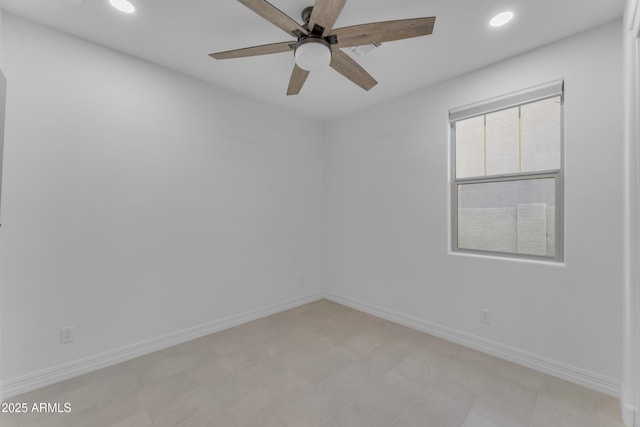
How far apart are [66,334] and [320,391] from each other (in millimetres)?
2018

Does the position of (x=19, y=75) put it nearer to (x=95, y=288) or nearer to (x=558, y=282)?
(x=95, y=288)

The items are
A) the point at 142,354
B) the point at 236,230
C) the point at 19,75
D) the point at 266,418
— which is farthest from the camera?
the point at 236,230

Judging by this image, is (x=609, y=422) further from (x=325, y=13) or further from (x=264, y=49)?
(x=264, y=49)

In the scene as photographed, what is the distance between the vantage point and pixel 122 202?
2.42 meters

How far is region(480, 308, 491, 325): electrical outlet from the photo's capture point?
100 inches

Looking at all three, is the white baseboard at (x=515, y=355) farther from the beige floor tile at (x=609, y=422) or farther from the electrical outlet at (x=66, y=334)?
the electrical outlet at (x=66, y=334)

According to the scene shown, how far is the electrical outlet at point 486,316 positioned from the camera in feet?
8.34

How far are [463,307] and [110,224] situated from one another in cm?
334

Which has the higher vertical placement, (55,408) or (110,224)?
(110,224)

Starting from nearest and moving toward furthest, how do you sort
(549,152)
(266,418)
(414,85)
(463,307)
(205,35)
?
(266,418), (205,35), (549,152), (463,307), (414,85)

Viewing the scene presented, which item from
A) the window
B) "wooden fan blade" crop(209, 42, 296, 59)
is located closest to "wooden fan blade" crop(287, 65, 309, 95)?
"wooden fan blade" crop(209, 42, 296, 59)

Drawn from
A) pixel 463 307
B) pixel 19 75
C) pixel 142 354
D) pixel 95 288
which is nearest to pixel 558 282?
pixel 463 307

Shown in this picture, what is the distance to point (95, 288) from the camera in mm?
Answer: 2277

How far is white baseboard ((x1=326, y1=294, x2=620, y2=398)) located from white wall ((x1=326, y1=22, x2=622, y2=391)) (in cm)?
2
